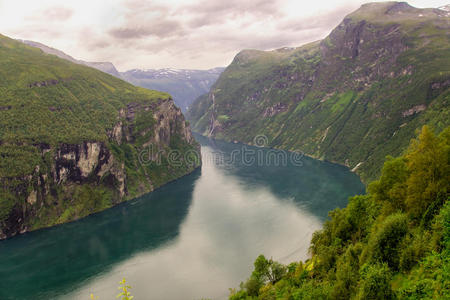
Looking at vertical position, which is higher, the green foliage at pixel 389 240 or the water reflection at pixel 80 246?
the green foliage at pixel 389 240

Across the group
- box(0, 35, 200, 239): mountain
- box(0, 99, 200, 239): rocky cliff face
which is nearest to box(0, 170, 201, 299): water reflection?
box(0, 99, 200, 239): rocky cliff face

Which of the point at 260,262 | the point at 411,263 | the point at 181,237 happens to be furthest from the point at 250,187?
the point at 411,263

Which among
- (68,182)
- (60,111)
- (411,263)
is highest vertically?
(60,111)

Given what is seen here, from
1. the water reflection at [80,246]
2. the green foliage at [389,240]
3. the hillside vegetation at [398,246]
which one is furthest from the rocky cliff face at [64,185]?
the green foliage at [389,240]

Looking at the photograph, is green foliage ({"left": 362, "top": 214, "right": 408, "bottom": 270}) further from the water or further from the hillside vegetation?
the water

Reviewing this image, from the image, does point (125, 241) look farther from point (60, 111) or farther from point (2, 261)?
point (60, 111)

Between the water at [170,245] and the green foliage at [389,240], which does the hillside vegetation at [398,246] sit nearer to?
the green foliage at [389,240]
